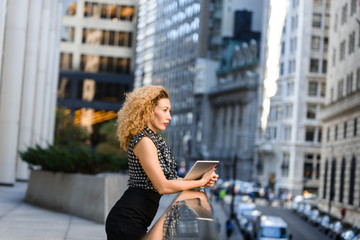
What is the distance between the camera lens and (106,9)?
94.5 metres

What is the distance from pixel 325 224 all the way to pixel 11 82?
3717cm

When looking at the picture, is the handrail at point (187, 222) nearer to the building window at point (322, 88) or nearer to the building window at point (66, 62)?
the building window at point (66, 62)

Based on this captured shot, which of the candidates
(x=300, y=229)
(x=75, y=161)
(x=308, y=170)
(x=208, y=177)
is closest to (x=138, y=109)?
(x=208, y=177)

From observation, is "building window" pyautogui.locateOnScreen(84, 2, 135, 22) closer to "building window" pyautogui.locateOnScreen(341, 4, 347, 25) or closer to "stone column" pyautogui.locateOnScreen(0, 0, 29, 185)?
"building window" pyautogui.locateOnScreen(341, 4, 347, 25)

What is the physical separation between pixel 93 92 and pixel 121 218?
85.3 m

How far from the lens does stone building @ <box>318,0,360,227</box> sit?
61544mm

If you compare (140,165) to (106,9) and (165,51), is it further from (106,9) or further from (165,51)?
(165,51)

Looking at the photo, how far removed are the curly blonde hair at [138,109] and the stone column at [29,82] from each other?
94.0ft

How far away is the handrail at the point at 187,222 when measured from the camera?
4.02m

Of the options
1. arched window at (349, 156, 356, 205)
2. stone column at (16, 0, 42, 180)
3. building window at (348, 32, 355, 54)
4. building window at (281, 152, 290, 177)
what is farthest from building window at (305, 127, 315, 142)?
stone column at (16, 0, 42, 180)

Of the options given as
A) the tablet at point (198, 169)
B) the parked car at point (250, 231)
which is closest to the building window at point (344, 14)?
the parked car at point (250, 231)

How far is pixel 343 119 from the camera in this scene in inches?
2734

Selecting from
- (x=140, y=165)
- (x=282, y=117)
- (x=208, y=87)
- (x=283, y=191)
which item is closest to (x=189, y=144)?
(x=208, y=87)

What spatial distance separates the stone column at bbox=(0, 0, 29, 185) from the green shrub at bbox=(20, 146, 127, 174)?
7.68 meters
